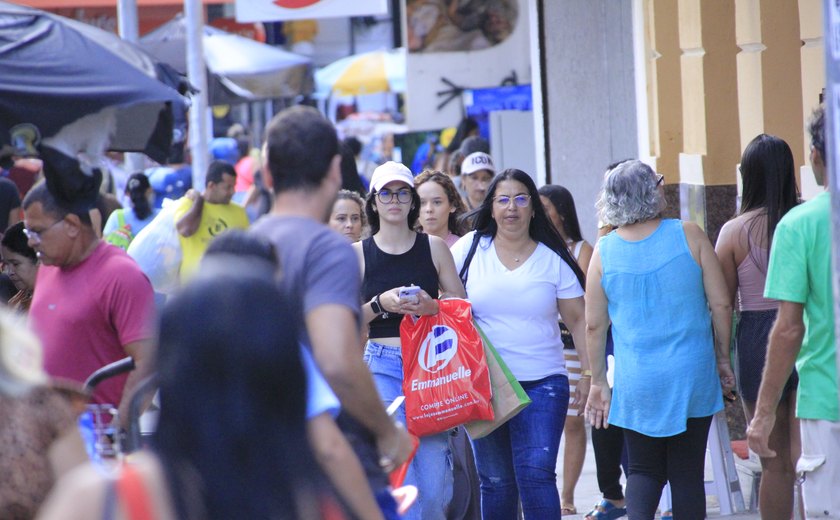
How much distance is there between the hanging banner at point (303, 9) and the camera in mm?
12633

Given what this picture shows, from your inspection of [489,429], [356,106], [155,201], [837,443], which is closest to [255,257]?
[837,443]

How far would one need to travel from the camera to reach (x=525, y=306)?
653cm

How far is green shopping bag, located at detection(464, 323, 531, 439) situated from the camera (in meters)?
6.19

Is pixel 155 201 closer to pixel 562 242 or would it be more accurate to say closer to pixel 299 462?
pixel 562 242

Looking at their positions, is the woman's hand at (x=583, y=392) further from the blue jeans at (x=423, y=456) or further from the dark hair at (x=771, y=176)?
the dark hair at (x=771, y=176)

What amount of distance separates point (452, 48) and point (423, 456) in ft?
29.1

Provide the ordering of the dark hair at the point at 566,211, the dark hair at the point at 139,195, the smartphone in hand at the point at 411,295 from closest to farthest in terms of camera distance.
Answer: the smartphone in hand at the point at 411,295
the dark hair at the point at 566,211
the dark hair at the point at 139,195

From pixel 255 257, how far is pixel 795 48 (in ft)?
20.7

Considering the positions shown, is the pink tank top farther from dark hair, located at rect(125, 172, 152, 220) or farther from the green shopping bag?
dark hair, located at rect(125, 172, 152, 220)

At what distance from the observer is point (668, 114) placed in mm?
10656

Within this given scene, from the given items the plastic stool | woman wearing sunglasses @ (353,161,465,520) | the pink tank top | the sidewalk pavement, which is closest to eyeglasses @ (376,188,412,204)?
woman wearing sunglasses @ (353,161,465,520)

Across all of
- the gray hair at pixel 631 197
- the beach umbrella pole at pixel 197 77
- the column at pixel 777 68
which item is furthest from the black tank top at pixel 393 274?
the beach umbrella pole at pixel 197 77

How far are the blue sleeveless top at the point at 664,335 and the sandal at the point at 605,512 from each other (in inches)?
68.6

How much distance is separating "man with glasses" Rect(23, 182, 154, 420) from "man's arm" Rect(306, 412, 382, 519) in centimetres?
203
